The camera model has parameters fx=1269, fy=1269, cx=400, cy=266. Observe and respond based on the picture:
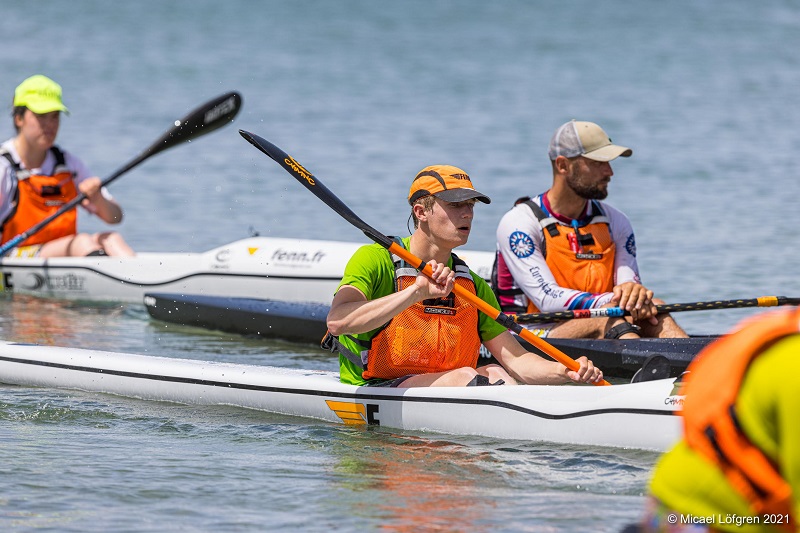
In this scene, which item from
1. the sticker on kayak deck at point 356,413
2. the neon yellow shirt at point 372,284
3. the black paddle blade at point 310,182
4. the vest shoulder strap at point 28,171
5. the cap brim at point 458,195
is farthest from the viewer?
the vest shoulder strap at point 28,171

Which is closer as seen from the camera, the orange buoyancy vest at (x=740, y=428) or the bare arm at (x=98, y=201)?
the orange buoyancy vest at (x=740, y=428)

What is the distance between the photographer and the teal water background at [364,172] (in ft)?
14.6

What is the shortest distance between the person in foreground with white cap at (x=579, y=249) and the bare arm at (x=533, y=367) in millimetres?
1129

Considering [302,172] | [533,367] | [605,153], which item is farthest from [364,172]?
[533,367]

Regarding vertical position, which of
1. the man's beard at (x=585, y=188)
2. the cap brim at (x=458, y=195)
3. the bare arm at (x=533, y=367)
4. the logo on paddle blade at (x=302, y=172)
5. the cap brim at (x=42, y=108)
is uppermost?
the cap brim at (x=42, y=108)

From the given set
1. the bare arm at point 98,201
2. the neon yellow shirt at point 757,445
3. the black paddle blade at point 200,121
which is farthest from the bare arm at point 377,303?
the bare arm at point 98,201

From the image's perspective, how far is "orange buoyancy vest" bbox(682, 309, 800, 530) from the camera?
2371 millimetres

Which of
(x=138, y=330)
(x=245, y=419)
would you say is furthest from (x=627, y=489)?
(x=138, y=330)

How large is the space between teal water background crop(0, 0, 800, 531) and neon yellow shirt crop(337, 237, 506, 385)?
10.7 inches

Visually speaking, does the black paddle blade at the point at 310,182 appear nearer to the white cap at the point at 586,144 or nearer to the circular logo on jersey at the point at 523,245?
the circular logo on jersey at the point at 523,245

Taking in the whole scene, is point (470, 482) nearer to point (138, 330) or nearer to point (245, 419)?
point (245, 419)

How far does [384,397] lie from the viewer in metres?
5.26

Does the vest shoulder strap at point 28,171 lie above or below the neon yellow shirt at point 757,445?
above

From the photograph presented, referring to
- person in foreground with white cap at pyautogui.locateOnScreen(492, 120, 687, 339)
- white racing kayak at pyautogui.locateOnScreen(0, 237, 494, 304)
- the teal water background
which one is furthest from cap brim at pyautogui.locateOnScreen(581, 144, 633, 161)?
white racing kayak at pyautogui.locateOnScreen(0, 237, 494, 304)
